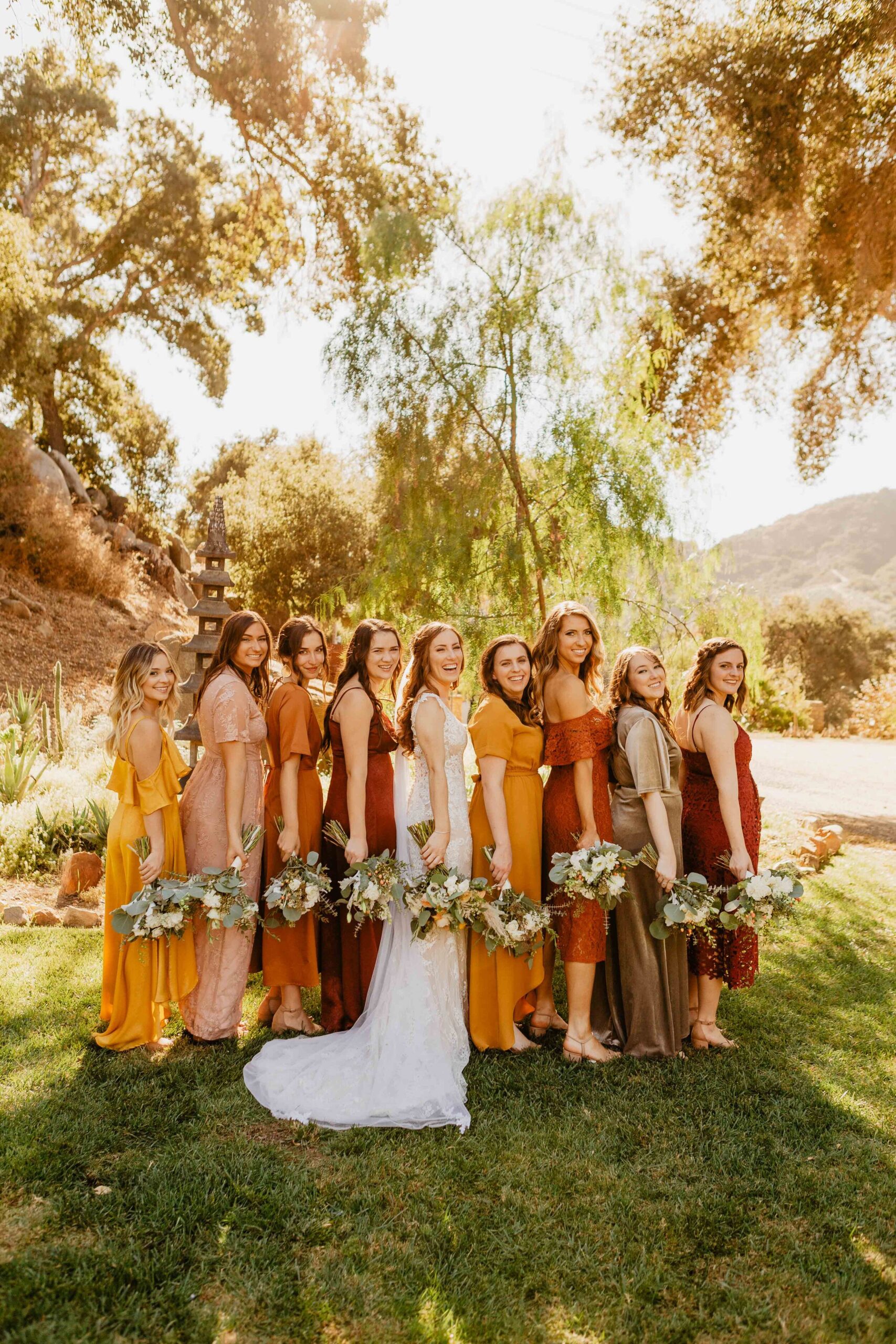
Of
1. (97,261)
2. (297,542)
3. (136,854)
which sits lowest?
(136,854)

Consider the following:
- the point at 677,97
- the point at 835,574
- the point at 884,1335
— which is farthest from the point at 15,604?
the point at 835,574

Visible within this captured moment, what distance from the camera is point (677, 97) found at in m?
8.85

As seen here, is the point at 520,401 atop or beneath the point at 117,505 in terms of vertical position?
beneath

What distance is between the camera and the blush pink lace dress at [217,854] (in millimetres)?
4484

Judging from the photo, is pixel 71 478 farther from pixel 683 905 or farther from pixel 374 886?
pixel 683 905

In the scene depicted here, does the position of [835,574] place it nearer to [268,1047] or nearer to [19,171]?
[19,171]

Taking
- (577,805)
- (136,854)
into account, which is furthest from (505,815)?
(136,854)

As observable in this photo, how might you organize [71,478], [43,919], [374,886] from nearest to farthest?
1. [374,886]
2. [43,919]
3. [71,478]

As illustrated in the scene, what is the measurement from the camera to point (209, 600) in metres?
7.09

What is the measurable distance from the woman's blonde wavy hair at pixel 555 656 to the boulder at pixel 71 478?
18.2 meters

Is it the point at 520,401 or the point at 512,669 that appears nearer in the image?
the point at 512,669

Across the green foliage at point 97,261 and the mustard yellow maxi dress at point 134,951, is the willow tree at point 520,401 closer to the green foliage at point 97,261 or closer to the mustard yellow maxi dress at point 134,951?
the mustard yellow maxi dress at point 134,951

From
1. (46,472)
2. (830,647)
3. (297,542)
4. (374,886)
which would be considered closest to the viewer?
(374,886)

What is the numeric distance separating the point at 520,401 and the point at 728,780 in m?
4.11
